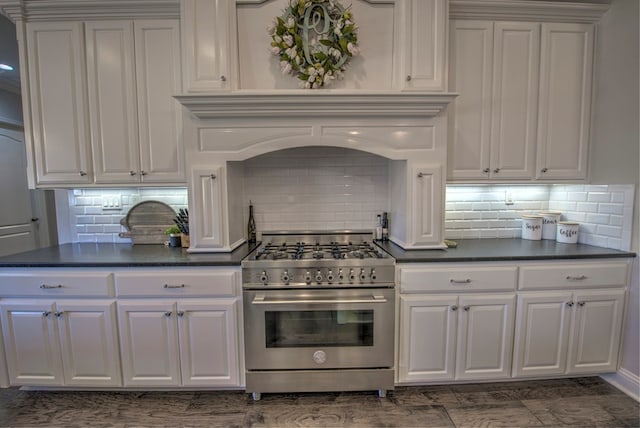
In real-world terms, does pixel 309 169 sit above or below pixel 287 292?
above

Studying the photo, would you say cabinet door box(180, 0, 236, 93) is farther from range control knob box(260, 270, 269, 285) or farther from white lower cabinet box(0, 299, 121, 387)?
white lower cabinet box(0, 299, 121, 387)

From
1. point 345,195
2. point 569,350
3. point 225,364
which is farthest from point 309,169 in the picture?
point 569,350

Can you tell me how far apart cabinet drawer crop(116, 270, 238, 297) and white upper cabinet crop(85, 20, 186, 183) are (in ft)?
2.54

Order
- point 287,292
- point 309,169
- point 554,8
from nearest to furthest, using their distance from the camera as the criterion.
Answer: point 287,292 < point 554,8 < point 309,169

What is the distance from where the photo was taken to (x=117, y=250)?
2.42 m

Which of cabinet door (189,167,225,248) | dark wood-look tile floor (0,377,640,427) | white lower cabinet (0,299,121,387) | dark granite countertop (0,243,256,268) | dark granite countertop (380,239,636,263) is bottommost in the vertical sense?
dark wood-look tile floor (0,377,640,427)

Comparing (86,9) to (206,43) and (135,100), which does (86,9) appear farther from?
(206,43)

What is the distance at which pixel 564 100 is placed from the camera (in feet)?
7.88

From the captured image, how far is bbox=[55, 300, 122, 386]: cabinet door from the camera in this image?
79.8 inches

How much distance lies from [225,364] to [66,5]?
280cm

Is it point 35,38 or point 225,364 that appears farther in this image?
point 35,38

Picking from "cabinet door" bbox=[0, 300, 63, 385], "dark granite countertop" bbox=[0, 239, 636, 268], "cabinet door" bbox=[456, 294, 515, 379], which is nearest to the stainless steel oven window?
"dark granite countertop" bbox=[0, 239, 636, 268]

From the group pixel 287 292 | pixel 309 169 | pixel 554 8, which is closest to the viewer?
pixel 287 292

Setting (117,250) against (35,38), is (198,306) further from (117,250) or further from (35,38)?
(35,38)
